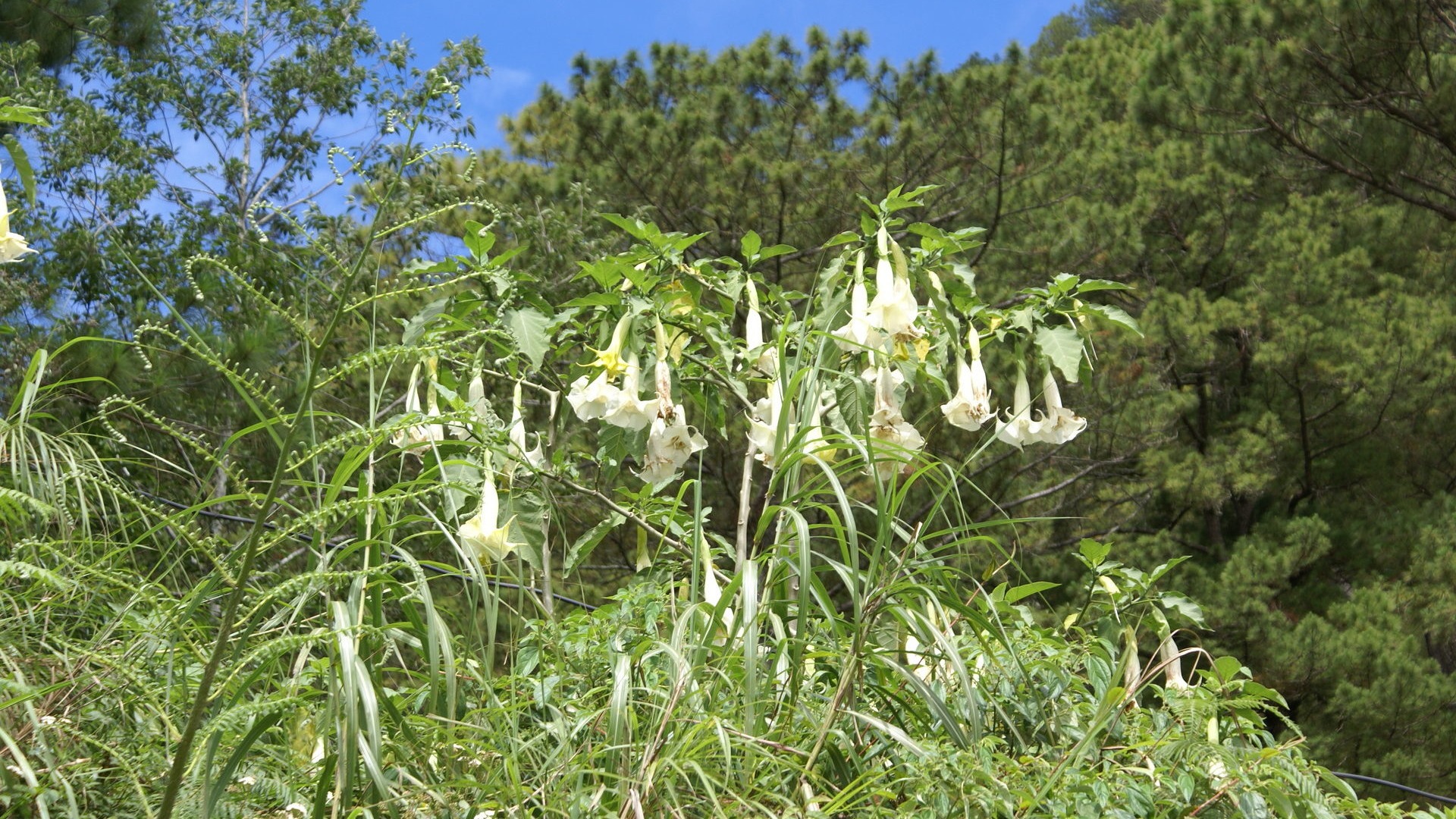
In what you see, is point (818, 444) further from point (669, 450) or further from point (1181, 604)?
point (1181, 604)

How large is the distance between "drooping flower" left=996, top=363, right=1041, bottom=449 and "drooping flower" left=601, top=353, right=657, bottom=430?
62 cm

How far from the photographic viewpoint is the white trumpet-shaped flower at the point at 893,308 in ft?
6.60

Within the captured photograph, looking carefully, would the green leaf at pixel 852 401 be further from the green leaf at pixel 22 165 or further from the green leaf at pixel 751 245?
the green leaf at pixel 22 165

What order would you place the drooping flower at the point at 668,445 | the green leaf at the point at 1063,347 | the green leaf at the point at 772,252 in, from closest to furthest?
1. the drooping flower at the point at 668,445
2. the green leaf at the point at 1063,347
3. the green leaf at the point at 772,252

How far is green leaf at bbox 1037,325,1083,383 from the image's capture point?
7.05 feet

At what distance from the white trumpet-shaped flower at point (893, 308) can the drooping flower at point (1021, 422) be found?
0.24 m

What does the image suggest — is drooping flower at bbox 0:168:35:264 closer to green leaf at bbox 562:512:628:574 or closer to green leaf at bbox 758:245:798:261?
green leaf at bbox 562:512:628:574

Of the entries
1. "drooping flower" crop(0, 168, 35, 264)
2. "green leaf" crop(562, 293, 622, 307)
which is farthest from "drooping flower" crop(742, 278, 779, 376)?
"drooping flower" crop(0, 168, 35, 264)

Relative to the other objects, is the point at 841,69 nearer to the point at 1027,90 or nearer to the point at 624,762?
the point at 1027,90

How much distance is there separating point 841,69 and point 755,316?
298 inches

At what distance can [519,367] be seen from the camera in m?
2.61

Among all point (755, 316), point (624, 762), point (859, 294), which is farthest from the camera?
point (755, 316)

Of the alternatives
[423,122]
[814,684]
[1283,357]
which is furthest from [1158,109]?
[814,684]

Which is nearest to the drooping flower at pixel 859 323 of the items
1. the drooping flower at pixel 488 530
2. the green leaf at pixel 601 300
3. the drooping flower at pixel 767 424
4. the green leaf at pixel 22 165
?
the drooping flower at pixel 767 424
